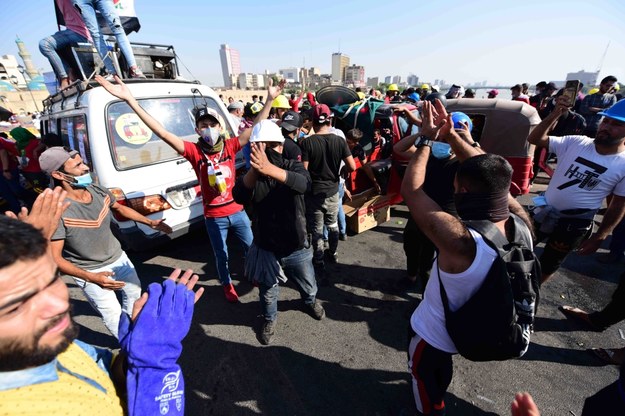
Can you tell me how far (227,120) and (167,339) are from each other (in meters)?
3.49

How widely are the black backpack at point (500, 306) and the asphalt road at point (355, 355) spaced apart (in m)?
1.12

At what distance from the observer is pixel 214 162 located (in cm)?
273

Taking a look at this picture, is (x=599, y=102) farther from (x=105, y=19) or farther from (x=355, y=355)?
(x=105, y=19)

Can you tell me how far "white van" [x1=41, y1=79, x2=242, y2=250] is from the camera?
3.03 metres

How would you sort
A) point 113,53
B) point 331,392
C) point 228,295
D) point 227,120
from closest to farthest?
point 331,392
point 228,295
point 227,120
point 113,53

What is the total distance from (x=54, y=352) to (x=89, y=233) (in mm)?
1715

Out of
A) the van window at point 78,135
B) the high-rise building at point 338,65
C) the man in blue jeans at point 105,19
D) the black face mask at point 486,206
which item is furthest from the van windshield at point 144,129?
the high-rise building at point 338,65

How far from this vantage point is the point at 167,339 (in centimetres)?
109

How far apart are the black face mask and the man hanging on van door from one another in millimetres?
2163

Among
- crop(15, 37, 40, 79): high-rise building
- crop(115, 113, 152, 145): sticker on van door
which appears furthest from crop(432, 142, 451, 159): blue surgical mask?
→ crop(15, 37, 40, 79): high-rise building

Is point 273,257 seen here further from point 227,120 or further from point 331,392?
point 227,120

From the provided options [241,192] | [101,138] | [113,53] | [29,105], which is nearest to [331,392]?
[241,192]

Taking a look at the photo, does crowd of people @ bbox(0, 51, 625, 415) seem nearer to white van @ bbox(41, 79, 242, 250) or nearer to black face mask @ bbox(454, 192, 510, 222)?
black face mask @ bbox(454, 192, 510, 222)

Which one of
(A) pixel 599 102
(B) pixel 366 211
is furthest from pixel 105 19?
(A) pixel 599 102
